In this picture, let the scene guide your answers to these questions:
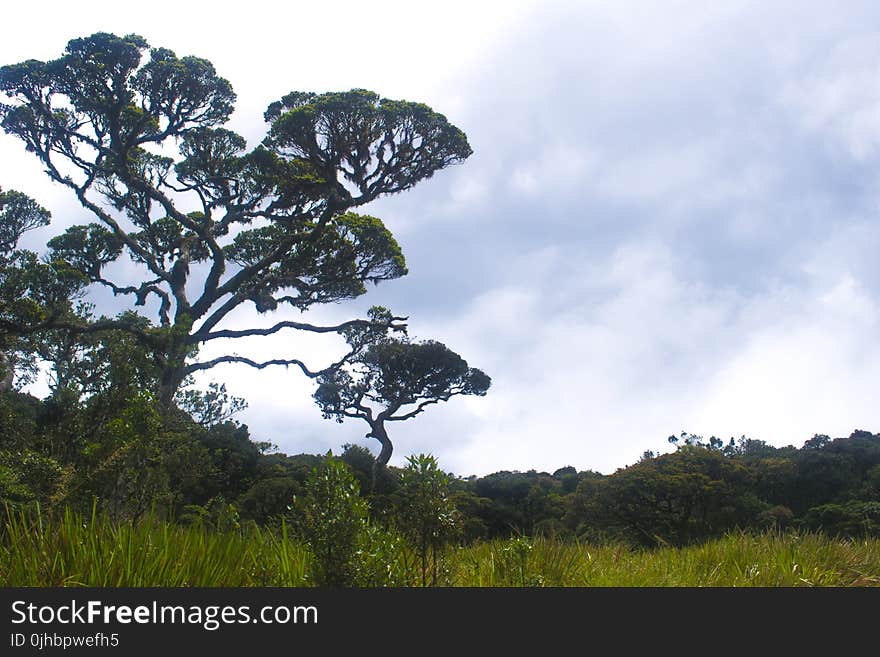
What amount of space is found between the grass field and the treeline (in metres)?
7.69

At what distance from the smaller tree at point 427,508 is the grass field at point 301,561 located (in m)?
0.26

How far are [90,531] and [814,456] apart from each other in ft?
95.8

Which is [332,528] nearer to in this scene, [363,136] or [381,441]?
[363,136]

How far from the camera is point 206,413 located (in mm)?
21234

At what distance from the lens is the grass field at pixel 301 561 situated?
16.7 ft

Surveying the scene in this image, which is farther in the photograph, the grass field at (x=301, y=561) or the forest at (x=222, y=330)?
the forest at (x=222, y=330)

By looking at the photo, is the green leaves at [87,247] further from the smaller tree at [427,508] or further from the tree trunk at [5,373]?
the smaller tree at [427,508]

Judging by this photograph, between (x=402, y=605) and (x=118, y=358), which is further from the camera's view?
(x=118, y=358)

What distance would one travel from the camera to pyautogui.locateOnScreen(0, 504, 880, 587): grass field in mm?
5078

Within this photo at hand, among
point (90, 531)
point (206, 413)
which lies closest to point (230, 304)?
point (206, 413)

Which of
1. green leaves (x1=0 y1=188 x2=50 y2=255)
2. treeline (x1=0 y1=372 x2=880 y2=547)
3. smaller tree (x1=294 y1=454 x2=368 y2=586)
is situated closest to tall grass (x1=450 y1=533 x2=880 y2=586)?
smaller tree (x1=294 y1=454 x2=368 y2=586)

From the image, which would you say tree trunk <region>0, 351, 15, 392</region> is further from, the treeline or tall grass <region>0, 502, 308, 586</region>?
tall grass <region>0, 502, 308, 586</region>

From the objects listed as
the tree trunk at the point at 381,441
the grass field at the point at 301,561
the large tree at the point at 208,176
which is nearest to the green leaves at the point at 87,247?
the large tree at the point at 208,176

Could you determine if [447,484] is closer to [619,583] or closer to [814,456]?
[619,583]
